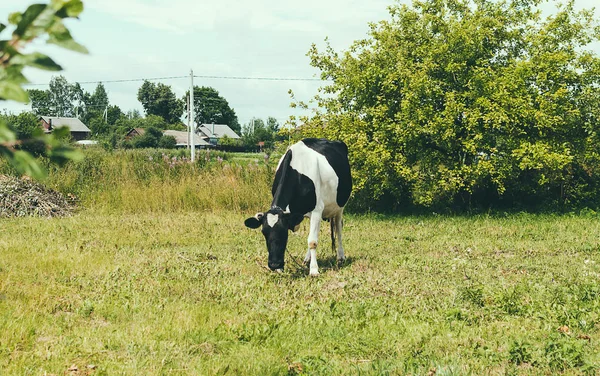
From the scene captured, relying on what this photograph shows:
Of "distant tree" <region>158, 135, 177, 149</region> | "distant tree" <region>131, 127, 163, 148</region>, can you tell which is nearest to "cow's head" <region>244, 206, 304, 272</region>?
"distant tree" <region>131, 127, 163, 148</region>

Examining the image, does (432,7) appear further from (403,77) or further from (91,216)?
(91,216)

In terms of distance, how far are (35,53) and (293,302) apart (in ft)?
21.1

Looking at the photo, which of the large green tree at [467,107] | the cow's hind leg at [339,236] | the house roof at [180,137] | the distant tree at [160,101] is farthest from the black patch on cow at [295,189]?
the distant tree at [160,101]

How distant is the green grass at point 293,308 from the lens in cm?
541

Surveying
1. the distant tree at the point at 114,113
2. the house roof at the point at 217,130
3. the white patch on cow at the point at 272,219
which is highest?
the distant tree at the point at 114,113

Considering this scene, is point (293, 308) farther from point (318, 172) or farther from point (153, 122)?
point (153, 122)

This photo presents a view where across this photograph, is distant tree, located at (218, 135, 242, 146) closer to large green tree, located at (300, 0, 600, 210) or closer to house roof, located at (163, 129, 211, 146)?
house roof, located at (163, 129, 211, 146)

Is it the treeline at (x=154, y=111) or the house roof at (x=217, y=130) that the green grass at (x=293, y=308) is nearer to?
the treeline at (x=154, y=111)

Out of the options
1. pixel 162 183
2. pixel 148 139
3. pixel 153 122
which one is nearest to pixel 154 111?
pixel 153 122

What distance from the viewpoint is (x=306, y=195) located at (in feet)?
33.0

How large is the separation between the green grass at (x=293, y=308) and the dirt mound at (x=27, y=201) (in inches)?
137

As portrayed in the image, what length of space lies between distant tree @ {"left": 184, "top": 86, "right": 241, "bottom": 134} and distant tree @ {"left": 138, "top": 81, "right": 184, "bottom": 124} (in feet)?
21.5

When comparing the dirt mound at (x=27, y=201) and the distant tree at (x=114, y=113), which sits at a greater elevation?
the distant tree at (x=114, y=113)

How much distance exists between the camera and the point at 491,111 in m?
17.0
